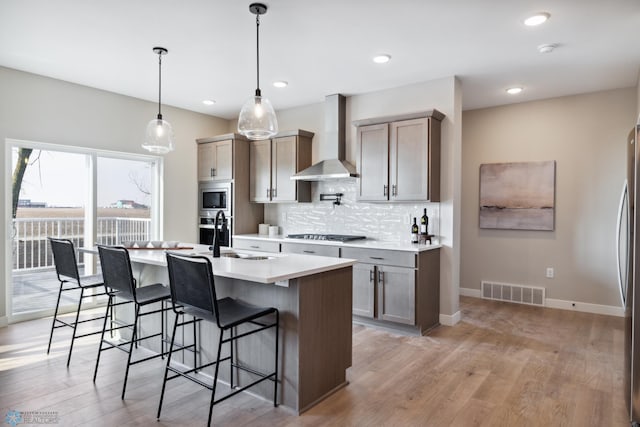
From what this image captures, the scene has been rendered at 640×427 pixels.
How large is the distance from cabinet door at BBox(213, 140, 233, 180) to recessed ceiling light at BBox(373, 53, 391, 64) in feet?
8.26

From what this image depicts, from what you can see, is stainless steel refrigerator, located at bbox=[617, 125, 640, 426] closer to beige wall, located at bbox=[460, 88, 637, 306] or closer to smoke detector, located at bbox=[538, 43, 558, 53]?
smoke detector, located at bbox=[538, 43, 558, 53]

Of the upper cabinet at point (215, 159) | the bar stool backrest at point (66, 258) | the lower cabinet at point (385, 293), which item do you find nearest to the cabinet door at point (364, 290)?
the lower cabinet at point (385, 293)

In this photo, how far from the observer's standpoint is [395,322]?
3953 millimetres

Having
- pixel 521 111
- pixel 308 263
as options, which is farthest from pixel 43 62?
pixel 521 111

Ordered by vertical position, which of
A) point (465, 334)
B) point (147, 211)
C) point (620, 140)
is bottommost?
point (465, 334)

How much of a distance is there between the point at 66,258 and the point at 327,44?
9.24 feet

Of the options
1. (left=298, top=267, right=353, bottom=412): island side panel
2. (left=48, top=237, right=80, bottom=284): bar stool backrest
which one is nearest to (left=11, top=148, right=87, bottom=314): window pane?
(left=48, top=237, right=80, bottom=284): bar stool backrest

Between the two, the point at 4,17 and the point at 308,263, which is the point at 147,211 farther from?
the point at 308,263

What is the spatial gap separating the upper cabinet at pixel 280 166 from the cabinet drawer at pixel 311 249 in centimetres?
75

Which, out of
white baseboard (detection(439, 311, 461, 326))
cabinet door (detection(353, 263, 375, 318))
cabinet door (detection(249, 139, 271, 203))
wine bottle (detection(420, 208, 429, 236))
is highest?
cabinet door (detection(249, 139, 271, 203))

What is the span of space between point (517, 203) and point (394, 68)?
2521 mm

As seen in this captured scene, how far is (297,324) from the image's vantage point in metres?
2.37

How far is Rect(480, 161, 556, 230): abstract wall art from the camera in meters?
4.91

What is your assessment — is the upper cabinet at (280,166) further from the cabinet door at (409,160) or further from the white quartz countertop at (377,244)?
the cabinet door at (409,160)
